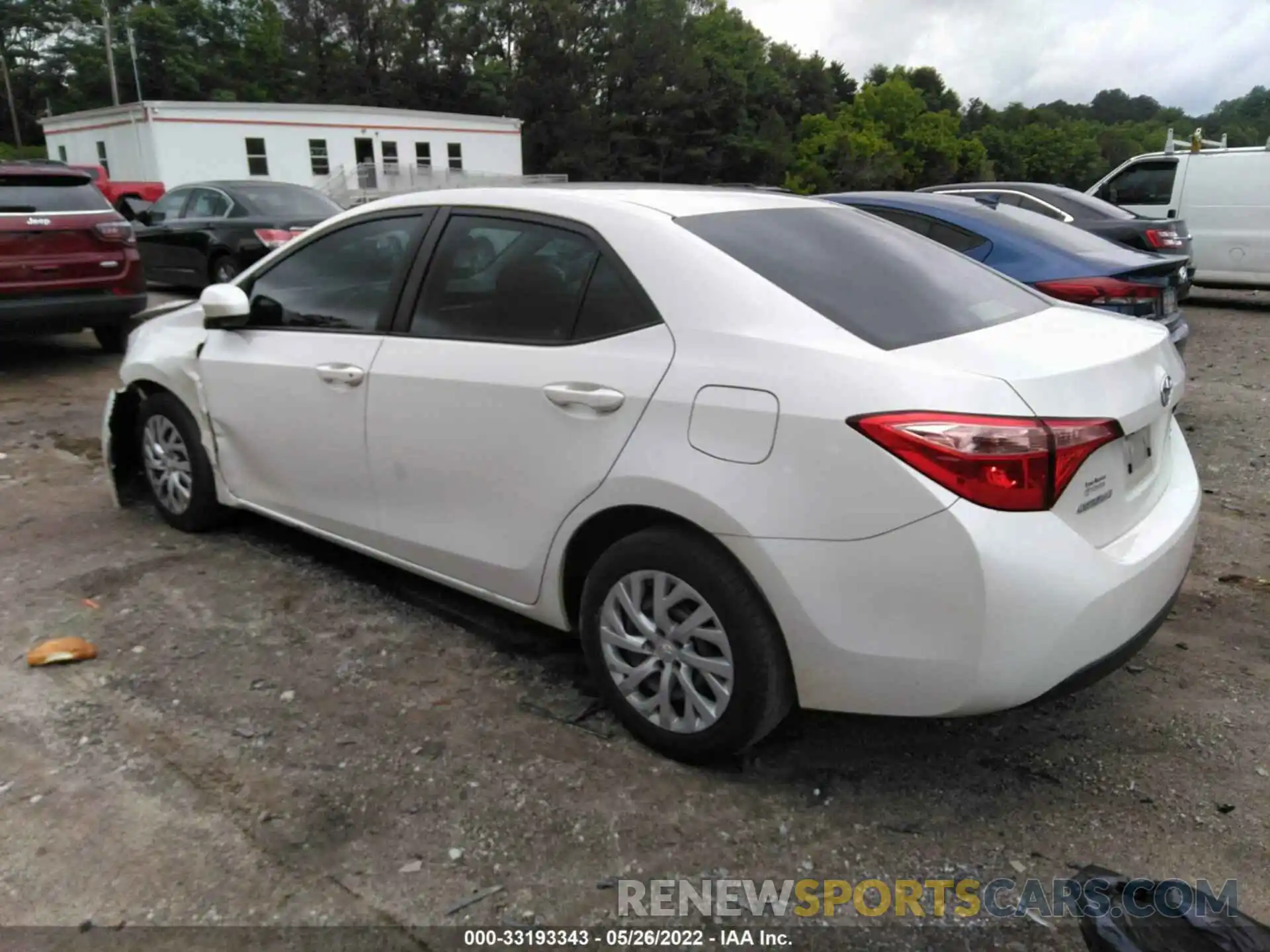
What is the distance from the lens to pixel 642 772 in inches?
116

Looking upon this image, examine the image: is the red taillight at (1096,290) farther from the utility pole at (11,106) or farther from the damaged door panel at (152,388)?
the utility pole at (11,106)

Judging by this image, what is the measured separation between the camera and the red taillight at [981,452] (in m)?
2.35

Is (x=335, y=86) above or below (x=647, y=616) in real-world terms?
above

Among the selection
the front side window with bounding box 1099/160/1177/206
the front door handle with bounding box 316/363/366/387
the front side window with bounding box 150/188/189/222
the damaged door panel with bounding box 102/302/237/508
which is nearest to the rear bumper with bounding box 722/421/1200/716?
the front door handle with bounding box 316/363/366/387

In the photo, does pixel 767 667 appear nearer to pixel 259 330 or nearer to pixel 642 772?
pixel 642 772

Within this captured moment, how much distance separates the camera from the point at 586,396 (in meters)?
2.92

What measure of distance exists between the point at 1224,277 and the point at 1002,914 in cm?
1242

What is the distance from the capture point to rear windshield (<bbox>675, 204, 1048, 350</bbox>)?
9.08 feet

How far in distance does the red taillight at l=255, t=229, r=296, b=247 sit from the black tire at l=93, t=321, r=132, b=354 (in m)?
2.18

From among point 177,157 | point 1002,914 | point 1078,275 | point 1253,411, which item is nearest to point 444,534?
point 1002,914

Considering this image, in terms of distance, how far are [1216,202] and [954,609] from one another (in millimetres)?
12480

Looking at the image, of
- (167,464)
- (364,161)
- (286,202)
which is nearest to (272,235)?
(286,202)

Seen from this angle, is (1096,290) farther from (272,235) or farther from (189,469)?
(272,235)

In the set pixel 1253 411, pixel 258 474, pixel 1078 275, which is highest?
pixel 1078 275
